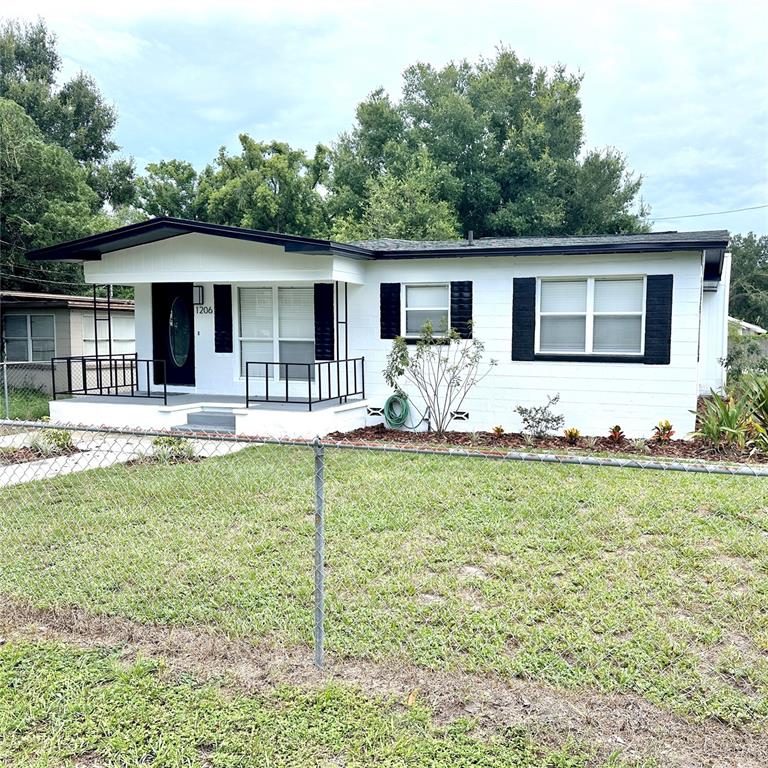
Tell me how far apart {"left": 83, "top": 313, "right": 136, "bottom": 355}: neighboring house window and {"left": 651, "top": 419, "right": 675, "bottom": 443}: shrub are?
1253cm

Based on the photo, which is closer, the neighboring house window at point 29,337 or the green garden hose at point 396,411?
the green garden hose at point 396,411

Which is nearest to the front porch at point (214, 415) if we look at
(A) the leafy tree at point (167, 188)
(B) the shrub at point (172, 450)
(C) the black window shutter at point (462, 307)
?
(B) the shrub at point (172, 450)

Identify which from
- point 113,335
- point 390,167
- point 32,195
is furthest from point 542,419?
point 390,167

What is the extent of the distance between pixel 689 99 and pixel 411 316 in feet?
83.6

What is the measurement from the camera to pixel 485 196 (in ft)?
90.8

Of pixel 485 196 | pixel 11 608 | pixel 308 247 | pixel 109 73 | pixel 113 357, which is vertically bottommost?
pixel 11 608

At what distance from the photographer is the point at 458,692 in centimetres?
318

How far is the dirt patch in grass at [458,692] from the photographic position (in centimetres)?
279

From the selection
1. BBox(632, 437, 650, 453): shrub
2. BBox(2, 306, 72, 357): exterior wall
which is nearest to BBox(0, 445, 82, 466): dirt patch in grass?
BBox(632, 437, 650, 453): shrub

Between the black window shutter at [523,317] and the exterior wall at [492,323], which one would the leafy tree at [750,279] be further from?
the black window shutter at [523,317]

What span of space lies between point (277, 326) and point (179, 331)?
200 centimetres

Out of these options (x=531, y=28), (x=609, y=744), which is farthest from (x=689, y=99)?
(x=609, y=744)

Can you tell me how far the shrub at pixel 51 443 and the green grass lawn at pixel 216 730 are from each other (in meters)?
6.40

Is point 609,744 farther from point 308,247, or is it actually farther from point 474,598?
point 308,247
